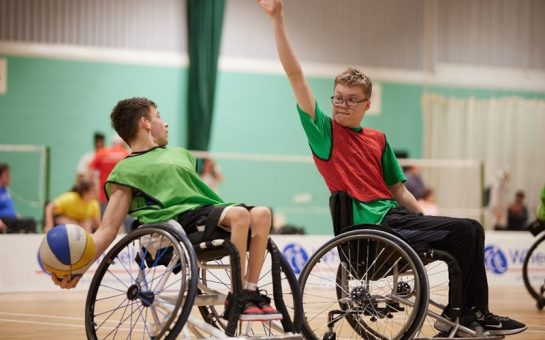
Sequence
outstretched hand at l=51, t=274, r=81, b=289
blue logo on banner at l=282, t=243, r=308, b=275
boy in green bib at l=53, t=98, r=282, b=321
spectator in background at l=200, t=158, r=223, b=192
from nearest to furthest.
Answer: boy in green bib at l=53, t=98, r=282, b=321, outstretched hand at l=51, t=274, r=81, b=289, blue logo on banner at l=282, t=243, r=308, b=275, spectator in background at l=200, t=158, r=223, b=192

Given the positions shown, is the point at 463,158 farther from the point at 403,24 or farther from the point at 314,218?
the point at 314,218

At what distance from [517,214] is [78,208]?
22.3 feet

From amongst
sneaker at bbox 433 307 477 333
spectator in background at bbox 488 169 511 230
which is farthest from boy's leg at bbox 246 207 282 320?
spectator in background at bbox 488 169 511 230

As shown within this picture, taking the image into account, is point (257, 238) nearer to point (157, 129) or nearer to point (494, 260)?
point (157, 129)

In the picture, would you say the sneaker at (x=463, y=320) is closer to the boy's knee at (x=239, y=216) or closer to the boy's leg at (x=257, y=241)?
the boy's leg at (x=257, y=241)

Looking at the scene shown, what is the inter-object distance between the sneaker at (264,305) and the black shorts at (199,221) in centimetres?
26

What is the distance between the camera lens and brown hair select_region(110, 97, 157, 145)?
12.4 feet

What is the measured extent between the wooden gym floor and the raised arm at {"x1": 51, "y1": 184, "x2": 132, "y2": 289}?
41.1 inches

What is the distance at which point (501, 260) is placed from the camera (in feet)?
28.0

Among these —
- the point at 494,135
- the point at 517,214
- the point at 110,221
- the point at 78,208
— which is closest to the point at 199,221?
the point at 110,221

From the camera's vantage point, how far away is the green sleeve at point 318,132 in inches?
156

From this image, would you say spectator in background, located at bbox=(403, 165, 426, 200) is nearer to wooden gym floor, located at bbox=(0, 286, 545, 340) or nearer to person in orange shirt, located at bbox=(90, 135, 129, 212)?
wooden gym floor, located at bbox=(0, 286, 545, 340)

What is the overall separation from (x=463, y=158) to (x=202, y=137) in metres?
4.22

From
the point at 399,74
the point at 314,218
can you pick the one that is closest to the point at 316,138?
the point at 314,218
